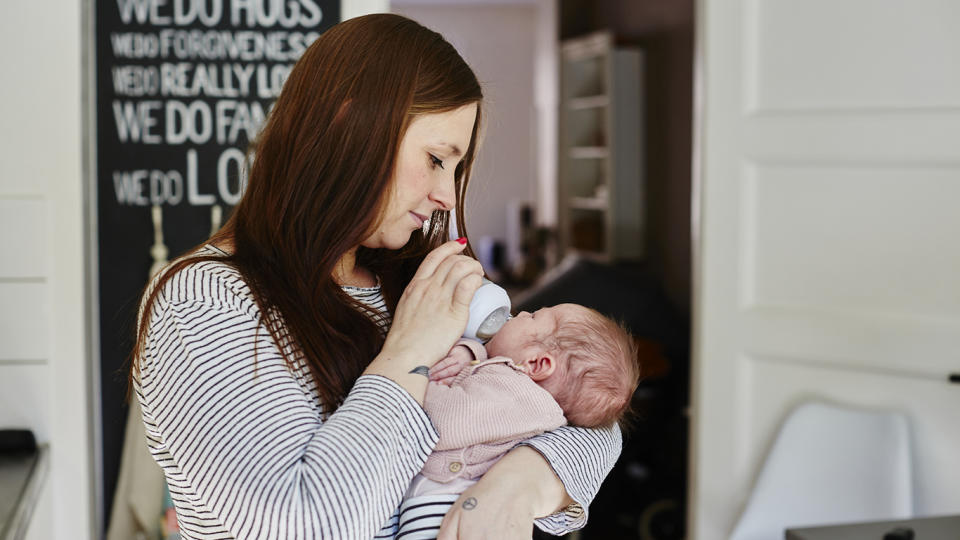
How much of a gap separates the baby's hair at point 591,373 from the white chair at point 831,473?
1649mm

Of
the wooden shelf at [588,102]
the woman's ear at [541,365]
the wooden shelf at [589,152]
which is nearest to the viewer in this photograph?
the woman's ear at [541,365]

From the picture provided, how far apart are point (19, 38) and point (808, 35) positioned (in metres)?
2.02

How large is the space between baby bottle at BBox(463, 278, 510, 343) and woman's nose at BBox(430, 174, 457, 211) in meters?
0.09

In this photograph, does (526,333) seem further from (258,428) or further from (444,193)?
(258,428)

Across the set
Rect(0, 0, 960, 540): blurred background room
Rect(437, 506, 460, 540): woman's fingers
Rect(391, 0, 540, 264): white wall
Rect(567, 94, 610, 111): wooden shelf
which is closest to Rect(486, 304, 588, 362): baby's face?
Rect(437, 506, 460, 540): woman's fingers

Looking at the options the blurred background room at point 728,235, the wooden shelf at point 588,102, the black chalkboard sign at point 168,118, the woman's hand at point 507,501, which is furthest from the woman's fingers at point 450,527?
the wooden shelf at point 588,102

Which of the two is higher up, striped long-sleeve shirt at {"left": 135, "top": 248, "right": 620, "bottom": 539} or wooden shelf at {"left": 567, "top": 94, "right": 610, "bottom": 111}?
wooden shelf at {"left": 567, "top": 94, "right": 610, "bottom": 111}

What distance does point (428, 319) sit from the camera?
0.93 metres

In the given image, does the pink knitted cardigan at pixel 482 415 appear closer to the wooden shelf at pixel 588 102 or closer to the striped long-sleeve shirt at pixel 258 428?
the striped long-sleeve shirt at pixel 258 428

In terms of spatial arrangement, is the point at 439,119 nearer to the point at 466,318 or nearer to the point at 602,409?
the point at 466,318

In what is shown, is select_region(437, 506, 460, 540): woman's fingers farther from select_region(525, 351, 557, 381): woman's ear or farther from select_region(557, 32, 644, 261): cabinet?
select_region(557, 32, 644, 261): cabinet

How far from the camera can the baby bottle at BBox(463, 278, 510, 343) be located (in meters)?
1.03

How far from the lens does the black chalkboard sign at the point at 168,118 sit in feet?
8.15

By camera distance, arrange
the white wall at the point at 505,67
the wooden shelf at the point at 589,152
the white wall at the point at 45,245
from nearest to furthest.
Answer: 1. the white wall at the point at 45,245
2. the wooden shelf at the point at 589,152
3. the white wall at the point at 505,67
